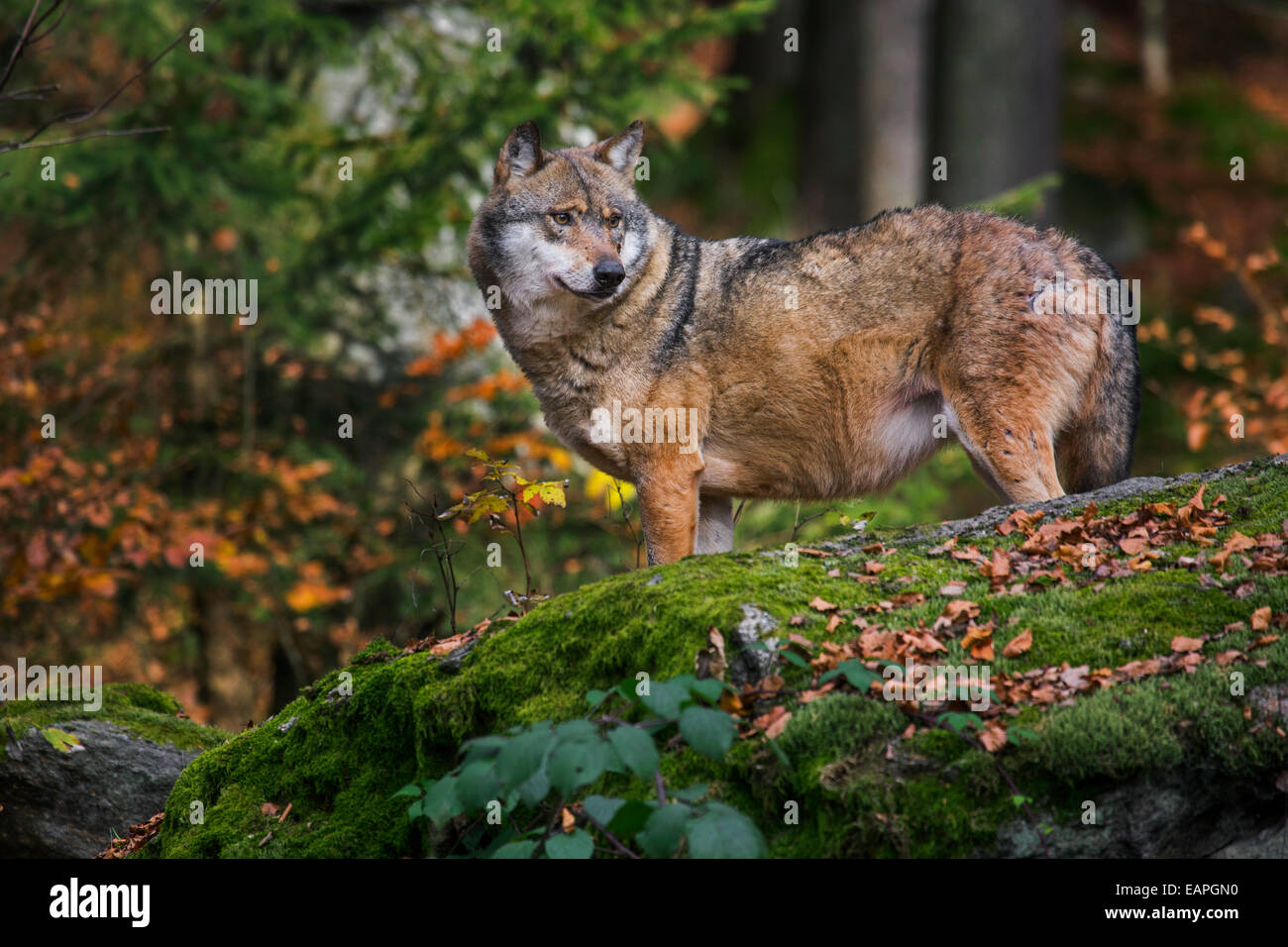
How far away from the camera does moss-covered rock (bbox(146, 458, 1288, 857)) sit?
11.9ft

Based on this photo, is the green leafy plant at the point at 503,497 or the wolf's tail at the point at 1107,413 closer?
the green leafy plant at the point at 503,497

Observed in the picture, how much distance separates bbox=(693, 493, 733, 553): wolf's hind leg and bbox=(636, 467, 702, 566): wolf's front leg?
0.68 metres

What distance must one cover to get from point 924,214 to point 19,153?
299 inches

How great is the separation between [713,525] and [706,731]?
3801 mm

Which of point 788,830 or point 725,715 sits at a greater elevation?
point 725,715

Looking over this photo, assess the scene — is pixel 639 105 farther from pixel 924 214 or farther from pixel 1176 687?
pixel 1176 687

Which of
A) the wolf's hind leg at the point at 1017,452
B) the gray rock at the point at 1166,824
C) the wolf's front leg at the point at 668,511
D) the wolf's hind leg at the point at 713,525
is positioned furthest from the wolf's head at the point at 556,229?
the gray rock at the point at 1166,824

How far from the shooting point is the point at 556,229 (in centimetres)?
627

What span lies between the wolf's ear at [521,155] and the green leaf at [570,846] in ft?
13.8

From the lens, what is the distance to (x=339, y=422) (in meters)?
11.4

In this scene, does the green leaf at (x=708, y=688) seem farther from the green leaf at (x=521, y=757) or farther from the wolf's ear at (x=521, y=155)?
the wolf's ear at (x=521, y=155)

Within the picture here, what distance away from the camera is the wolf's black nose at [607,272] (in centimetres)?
602

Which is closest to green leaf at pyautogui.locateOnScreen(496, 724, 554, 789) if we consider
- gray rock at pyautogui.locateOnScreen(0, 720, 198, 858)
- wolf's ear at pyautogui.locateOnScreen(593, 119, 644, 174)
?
gray rock at pyautogui.locateOnScreen(0, 720, 198, 858)
